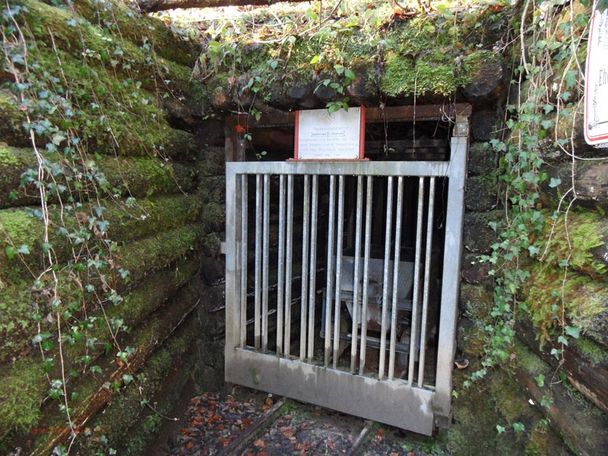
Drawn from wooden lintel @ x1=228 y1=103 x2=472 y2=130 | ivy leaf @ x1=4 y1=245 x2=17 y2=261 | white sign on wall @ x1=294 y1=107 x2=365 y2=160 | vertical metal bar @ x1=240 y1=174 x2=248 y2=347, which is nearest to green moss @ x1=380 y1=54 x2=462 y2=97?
wooden lintel @ x1=228 y1=103 x2=472 y2=130

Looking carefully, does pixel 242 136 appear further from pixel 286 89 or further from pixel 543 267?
pixel 543 267

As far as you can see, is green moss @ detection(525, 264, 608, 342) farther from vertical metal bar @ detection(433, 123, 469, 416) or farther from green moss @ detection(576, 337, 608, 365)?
vertical metal bar @ detection(433, 123, 469, 416)

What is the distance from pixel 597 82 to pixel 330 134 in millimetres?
1585

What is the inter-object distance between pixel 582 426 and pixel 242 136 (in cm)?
283

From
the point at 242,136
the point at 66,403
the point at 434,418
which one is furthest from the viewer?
the point at 242,136

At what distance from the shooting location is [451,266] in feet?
8.40

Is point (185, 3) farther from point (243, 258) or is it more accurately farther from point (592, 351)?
point (592, 351)

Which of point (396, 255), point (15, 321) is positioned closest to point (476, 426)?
point (396, 255)

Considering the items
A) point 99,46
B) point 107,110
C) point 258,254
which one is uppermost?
point 99,46

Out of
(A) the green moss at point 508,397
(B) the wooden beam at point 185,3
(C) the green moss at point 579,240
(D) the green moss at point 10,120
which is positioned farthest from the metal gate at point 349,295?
(D) the green moss at point 10,120

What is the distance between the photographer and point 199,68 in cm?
308

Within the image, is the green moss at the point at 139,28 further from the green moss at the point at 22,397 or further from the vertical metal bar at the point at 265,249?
the green moss at the point at 22,397

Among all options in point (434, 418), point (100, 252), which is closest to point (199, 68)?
point (100, 252)

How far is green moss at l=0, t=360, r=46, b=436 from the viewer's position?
5.39 feet
